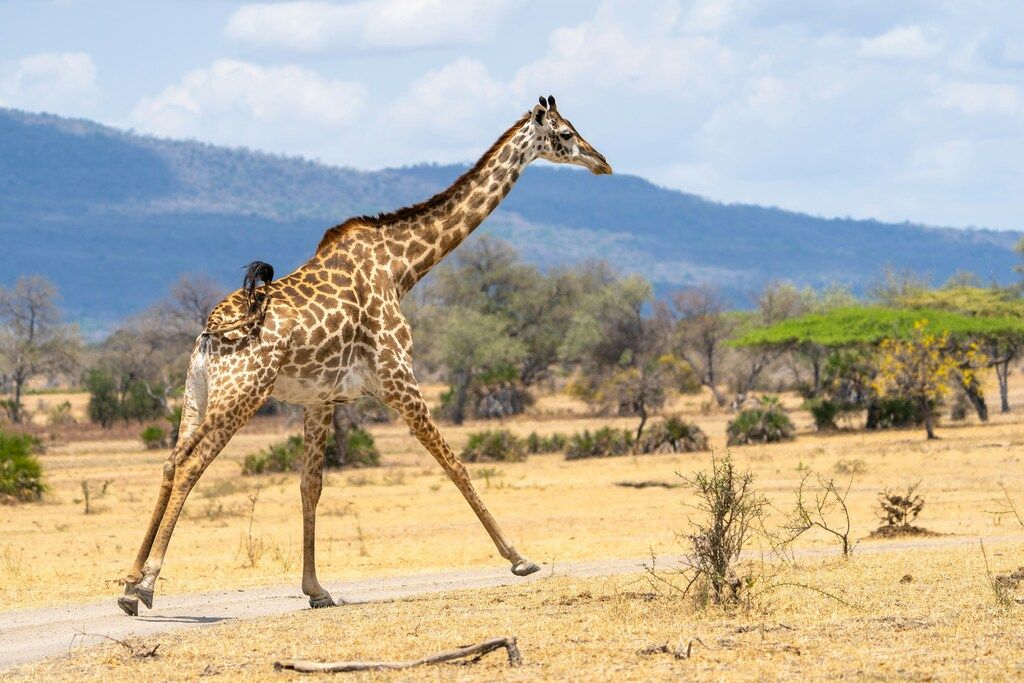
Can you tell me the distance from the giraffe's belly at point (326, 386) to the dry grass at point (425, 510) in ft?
8.39

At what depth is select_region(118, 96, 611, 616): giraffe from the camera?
10555mm

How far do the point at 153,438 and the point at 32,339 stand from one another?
3342 centimetres

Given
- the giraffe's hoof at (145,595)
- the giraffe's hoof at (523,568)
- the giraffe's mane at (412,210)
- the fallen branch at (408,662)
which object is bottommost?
the fallen branch at (408,662)

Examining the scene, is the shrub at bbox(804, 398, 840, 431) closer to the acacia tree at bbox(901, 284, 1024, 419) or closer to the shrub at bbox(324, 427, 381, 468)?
the acacia tree at bbox(901, 284, 1024, 419)

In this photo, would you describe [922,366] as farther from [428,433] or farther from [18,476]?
[428,433]

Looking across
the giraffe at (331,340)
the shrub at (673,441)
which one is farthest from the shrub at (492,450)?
the giraffe at (331,340)

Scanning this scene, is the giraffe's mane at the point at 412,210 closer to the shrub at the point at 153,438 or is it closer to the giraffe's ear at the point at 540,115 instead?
the giraffe's ear at the point at 540,115

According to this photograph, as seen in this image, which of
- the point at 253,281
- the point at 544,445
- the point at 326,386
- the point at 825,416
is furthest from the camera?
the point at 825,416

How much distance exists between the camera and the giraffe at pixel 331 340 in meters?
10.6

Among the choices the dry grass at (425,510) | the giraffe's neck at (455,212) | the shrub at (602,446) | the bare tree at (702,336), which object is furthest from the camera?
the bare tree at (702,336)

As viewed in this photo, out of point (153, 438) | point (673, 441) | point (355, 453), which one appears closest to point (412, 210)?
point (355, 453)

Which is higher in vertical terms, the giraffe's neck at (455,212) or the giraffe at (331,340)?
the giraffe's neck at (455,212)

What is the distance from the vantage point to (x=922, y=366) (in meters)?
34.7

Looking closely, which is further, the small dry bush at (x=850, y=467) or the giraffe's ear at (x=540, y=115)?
the small dry bush at (x=850, y=467)
